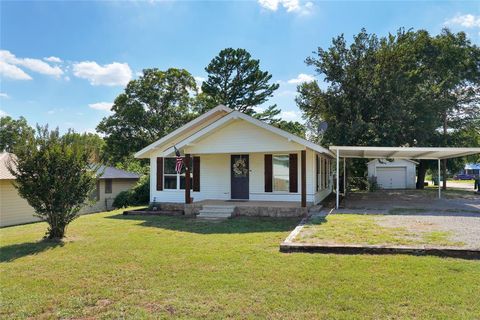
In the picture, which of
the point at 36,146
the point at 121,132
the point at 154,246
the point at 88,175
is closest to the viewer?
the point at 154,246

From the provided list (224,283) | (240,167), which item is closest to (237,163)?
(240,167)

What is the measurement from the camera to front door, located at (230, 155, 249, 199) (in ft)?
47.7

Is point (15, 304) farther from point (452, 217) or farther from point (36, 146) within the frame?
point (452, 217)

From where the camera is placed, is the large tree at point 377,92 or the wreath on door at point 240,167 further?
the large tree at point 377,92

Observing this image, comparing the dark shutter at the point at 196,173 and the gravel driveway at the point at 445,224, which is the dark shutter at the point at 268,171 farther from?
the gravel driveway at the point at 445,224

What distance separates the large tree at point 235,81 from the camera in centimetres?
3081

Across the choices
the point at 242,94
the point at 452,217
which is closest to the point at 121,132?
the point at 242,94

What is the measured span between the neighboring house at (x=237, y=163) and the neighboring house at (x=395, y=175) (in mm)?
17818

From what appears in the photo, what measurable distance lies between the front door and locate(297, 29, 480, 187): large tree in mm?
8560

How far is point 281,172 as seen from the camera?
13.9 meters

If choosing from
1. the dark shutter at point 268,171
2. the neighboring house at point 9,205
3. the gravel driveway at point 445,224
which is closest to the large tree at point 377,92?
the dark shutter at point 268,171

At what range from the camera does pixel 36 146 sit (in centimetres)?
816

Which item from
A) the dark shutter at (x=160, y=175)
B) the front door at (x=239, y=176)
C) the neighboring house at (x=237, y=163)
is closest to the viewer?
the neighboring house at (x=237, y=163)

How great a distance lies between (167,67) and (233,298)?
30.8 meters
